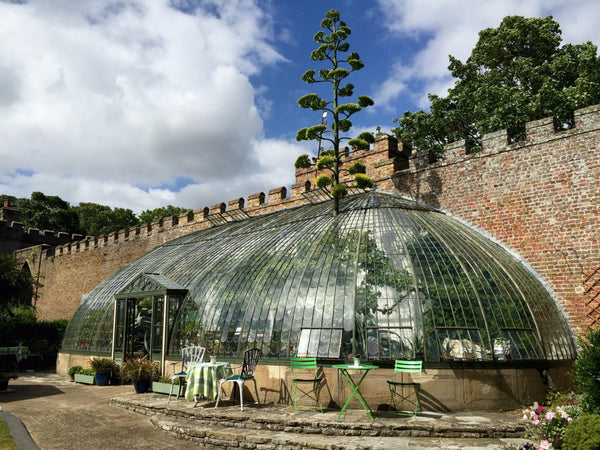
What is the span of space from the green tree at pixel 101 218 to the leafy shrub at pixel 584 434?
54107 millimetres

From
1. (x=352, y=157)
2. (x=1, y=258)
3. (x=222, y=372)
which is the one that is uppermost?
(x=352, y=157)

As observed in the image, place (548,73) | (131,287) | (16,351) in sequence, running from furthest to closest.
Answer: (548,73), (16,351), (131,287)

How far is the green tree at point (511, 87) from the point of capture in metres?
22.5

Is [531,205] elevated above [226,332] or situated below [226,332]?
above

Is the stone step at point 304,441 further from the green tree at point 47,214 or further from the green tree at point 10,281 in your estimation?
the green tree at point 47,214

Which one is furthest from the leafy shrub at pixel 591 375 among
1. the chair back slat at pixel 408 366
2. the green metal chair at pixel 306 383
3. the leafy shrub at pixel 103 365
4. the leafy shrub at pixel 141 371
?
the leafy shrub at pixel 103 365

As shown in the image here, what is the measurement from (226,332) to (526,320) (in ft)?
23.2

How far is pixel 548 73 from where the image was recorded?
25.1 meters

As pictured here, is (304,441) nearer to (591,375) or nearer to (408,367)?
(408,367)

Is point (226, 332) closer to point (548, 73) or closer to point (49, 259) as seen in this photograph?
point (548, 73)

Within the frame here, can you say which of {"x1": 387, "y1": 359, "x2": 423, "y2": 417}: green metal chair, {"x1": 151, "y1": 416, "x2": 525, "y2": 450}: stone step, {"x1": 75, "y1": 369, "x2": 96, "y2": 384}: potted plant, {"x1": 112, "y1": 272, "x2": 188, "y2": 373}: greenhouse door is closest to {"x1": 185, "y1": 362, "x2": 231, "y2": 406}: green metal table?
{"x1": 151, "y1": 416, "x2": 525, "y2": 450}: stone step

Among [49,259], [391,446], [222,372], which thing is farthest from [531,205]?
[49,259]

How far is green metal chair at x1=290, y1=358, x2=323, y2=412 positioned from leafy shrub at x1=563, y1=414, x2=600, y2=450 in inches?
184

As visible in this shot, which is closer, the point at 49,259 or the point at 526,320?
the point at 526,320
